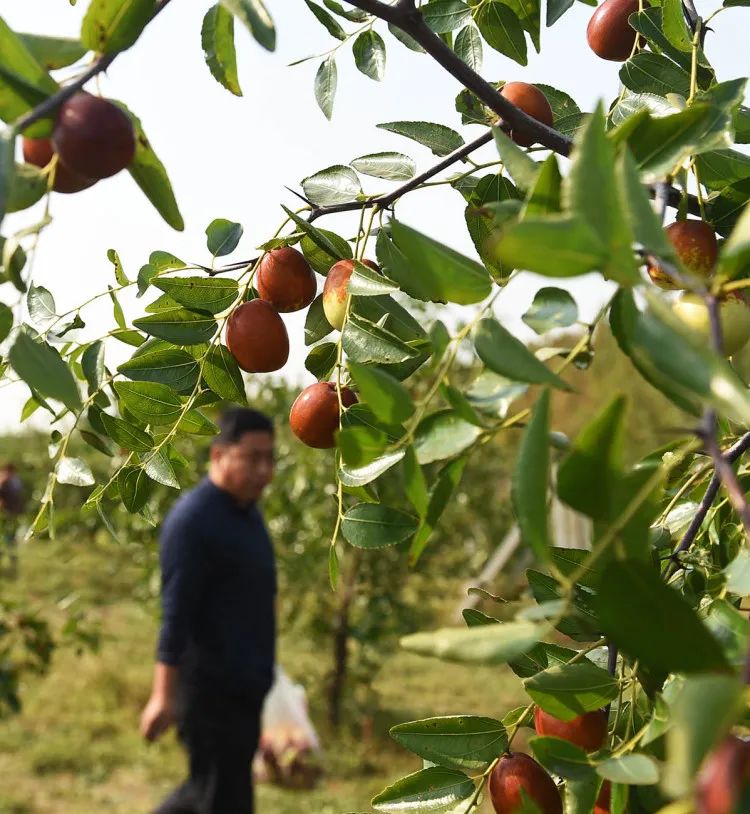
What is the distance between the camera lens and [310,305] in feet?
2.54

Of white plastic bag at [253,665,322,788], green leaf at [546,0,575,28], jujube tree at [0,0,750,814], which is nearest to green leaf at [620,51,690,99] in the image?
jujube tree at [0,0,750,814]

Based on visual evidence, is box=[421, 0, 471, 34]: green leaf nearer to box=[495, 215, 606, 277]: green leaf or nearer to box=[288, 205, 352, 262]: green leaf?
box=[288, 205, 352, 262]: green leaf

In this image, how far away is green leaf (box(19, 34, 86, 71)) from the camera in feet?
1.38

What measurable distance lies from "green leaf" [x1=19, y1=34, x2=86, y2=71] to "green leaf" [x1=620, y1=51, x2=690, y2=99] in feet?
1.49

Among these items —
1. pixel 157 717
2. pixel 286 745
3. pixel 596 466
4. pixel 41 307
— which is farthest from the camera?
pixel 286 745

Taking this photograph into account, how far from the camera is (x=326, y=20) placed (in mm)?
849

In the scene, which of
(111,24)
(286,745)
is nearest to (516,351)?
(111,24)

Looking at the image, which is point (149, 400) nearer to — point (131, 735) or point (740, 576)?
point (740, 576)

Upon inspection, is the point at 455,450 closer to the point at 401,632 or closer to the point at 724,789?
the point at 724,789

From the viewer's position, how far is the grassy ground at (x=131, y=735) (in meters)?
3.90

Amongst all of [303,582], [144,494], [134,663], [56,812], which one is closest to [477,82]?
[144,494]

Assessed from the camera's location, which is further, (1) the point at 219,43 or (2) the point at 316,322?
(2) the point at 316,322

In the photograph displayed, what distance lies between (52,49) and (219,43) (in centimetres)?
12

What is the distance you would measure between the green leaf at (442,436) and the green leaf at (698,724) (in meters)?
0.18
